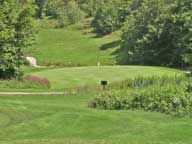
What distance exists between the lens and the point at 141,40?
302ft

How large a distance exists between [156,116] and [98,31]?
11044cm

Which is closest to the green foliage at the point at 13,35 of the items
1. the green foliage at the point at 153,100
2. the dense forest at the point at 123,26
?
the dense forest at the point at 123,26

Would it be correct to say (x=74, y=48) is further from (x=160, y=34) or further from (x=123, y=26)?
(x=160, y=34)

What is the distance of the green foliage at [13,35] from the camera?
183 ft

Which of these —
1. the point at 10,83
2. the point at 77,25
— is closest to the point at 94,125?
the point at 10,83

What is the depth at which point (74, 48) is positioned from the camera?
397 feet

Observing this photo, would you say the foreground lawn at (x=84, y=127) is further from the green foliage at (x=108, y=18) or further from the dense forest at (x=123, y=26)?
the green foliage at (x=108, y=18)

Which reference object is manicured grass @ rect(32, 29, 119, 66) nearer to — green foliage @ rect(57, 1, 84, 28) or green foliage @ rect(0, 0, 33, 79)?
green foliage @ rect(57, 1, 84, 28)

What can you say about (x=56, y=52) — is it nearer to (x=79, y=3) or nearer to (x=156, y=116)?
(x=79, y=3)

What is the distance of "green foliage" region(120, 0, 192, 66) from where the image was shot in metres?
89.1

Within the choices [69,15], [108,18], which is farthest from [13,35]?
[69,15]

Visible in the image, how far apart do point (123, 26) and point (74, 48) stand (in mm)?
13096

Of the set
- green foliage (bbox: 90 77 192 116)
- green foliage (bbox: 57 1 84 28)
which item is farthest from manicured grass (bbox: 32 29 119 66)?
green foliage (bbox: 90 77 192 116)

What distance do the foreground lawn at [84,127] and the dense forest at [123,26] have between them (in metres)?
28.6
